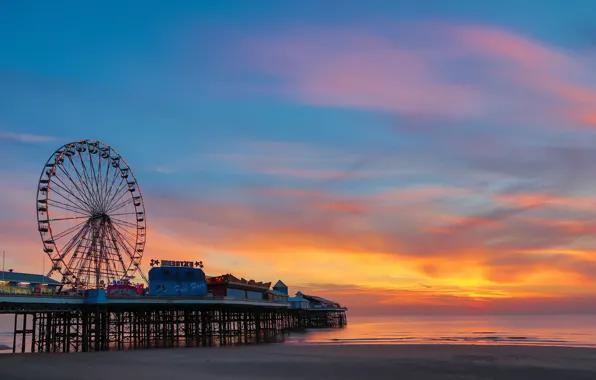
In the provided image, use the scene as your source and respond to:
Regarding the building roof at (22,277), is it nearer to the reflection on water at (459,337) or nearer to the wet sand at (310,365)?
the wet sand at (310,365)

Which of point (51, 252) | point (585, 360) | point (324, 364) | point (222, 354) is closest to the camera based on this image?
point (324, 364)

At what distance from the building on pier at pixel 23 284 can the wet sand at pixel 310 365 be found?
583 centimetres

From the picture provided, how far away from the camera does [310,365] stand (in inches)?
1545

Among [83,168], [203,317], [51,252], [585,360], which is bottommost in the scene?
[585,360]

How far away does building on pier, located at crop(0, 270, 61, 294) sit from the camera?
47731mm

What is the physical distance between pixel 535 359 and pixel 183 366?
28046 mm

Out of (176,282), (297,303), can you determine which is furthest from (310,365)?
(297,303)

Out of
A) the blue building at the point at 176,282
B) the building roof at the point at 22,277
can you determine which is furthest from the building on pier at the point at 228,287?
the building roof at the point at 22,277

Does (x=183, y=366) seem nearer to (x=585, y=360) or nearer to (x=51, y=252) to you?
(x=51, y=252)

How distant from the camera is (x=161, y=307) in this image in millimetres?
62875

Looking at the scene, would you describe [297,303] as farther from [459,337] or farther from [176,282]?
[176,282]

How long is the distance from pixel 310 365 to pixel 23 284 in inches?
1337

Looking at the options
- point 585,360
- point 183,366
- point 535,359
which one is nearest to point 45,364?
point 183,366

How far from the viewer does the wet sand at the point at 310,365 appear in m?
33.6
